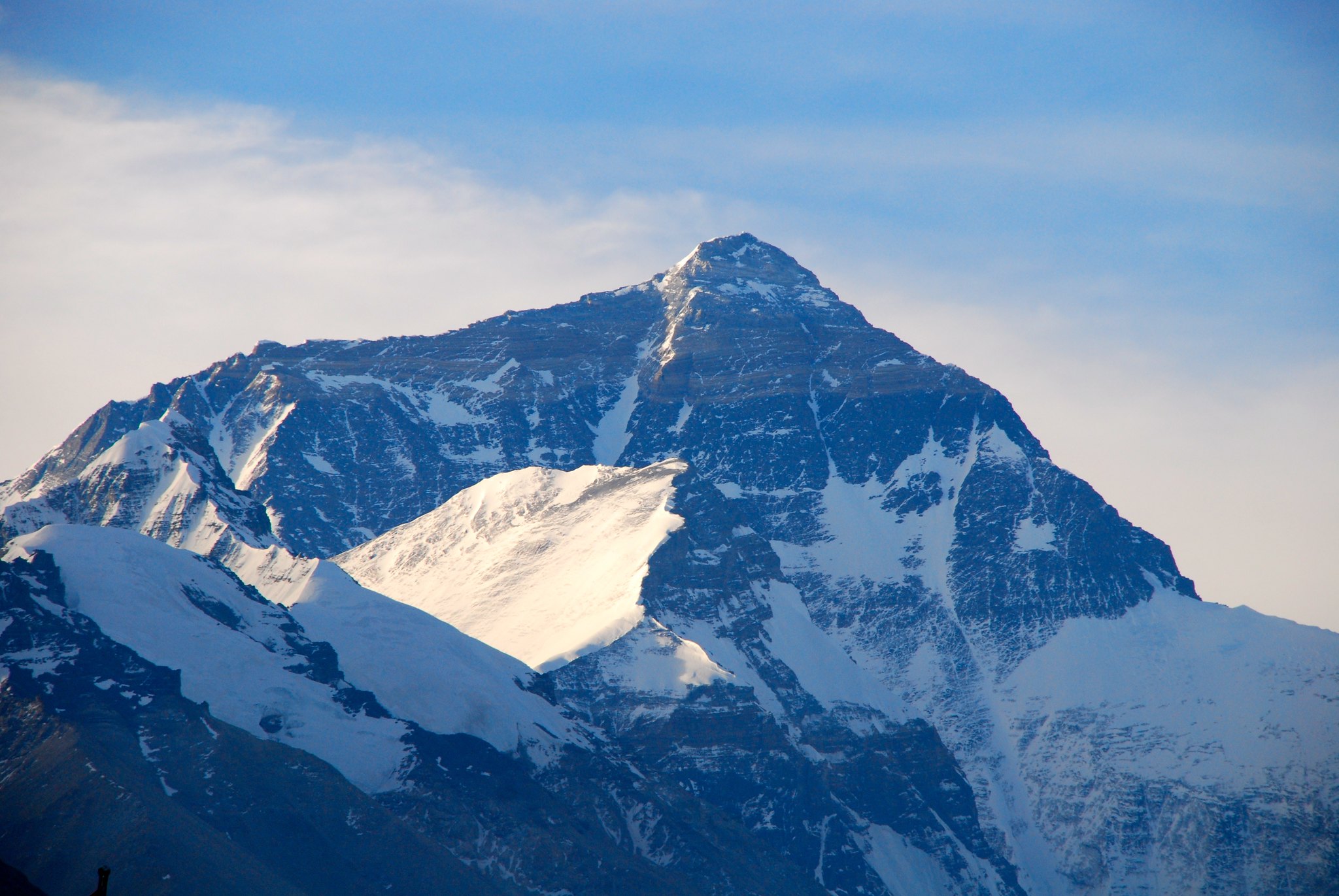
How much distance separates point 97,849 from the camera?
630ft

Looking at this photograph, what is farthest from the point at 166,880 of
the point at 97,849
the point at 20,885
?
the point at 20,885

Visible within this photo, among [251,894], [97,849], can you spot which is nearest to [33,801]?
[97,849]

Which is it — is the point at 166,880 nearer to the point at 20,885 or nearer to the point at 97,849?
the point at 97,849

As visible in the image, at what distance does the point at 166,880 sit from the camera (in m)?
189

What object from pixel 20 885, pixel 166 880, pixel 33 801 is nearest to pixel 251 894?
pixel 166 880

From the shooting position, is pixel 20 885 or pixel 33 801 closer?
pixel 20 885

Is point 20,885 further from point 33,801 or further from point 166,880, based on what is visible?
point 33,801

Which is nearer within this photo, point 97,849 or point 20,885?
point 20,885

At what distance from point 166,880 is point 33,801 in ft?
63.0

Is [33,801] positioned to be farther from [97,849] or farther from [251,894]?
[251,894]

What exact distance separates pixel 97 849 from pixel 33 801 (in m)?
11.6

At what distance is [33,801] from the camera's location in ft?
655

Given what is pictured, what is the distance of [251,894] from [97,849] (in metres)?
14.6

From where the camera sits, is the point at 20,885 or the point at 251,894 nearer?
the point at 20,885
